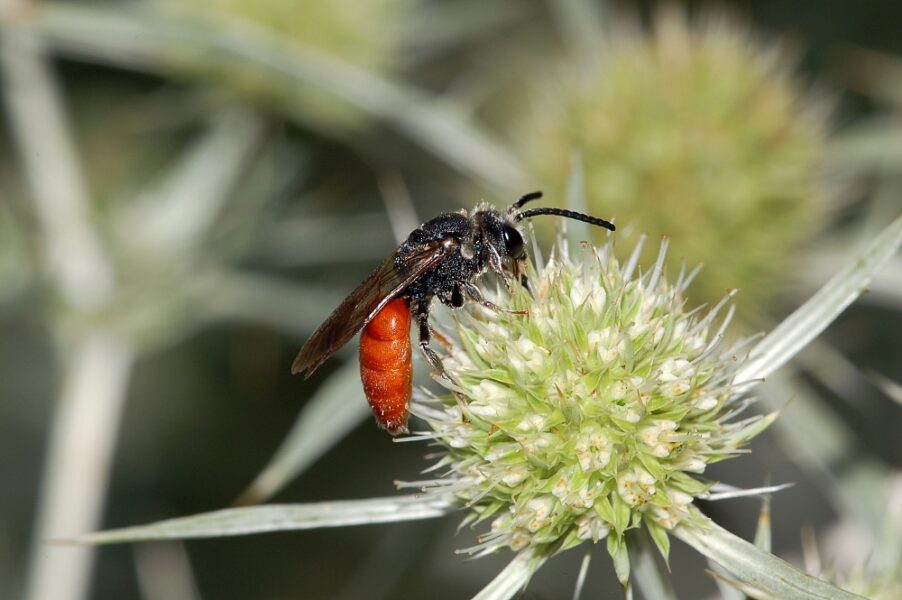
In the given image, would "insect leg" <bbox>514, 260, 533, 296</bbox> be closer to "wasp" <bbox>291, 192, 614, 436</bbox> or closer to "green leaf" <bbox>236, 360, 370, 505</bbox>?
"wasp" <bbox>291, 192, 614, 436</bbox>

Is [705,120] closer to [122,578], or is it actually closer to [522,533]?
[522,533]

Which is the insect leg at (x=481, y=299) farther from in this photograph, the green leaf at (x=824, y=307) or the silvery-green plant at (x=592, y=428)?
the green leaf at (x=824, y=307)

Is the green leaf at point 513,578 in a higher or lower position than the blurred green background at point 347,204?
lower

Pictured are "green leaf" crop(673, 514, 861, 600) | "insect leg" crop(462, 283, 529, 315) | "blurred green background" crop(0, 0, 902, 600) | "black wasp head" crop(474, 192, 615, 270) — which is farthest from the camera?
"blurred green background" crop(0, 0, 902, 600)

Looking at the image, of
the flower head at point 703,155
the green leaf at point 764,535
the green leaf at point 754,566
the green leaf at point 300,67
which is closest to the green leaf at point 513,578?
the green leaf at point 754,566

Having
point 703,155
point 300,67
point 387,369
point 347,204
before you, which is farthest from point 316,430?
point 347,204

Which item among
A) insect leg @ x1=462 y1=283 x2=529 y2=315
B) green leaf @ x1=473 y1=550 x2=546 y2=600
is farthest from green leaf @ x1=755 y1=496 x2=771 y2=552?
insect leg @ x1=462 y1=283 x2=529 y2=315

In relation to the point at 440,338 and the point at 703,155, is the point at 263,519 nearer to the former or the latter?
the point at 440,338
